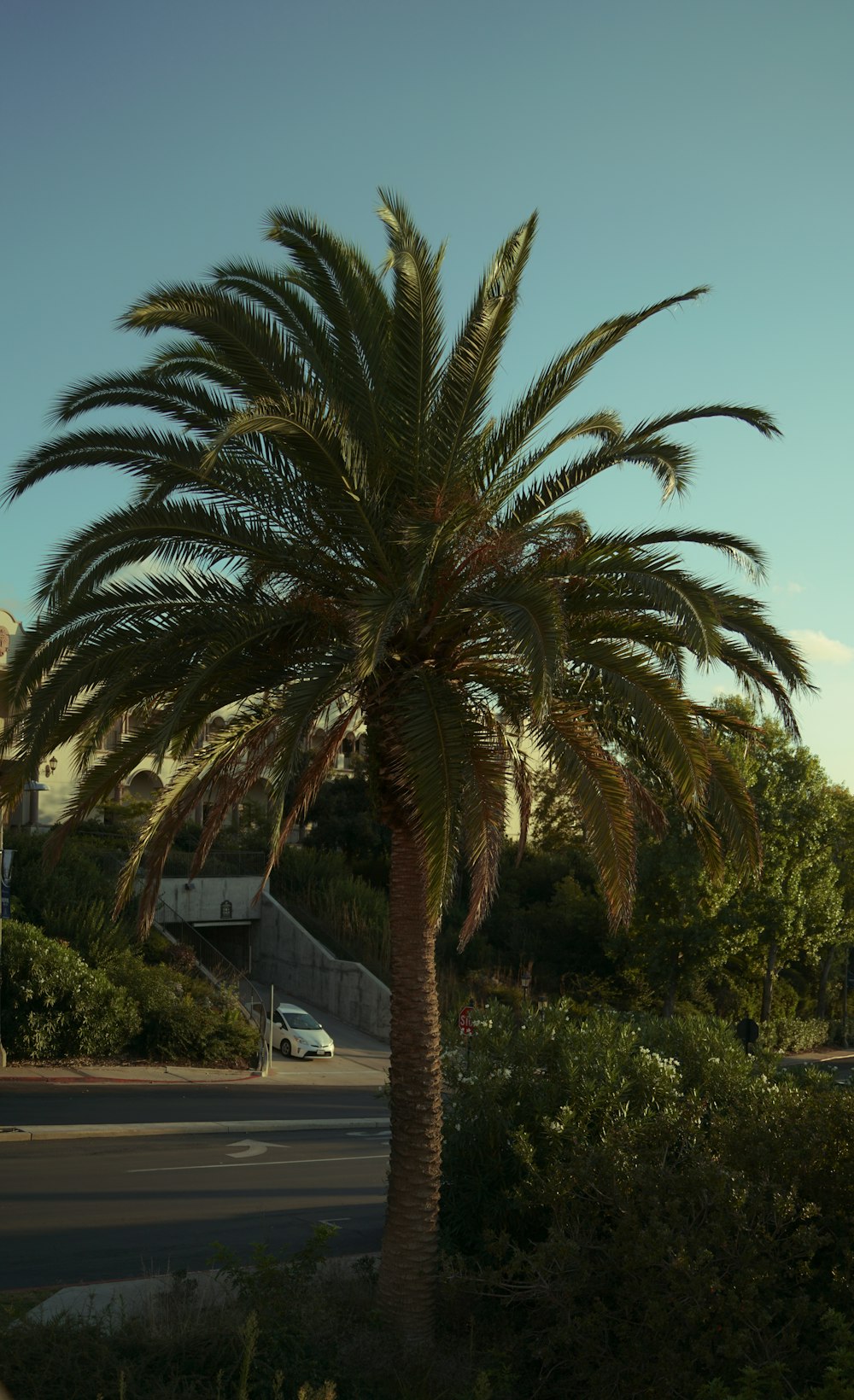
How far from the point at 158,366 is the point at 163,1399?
308 inches

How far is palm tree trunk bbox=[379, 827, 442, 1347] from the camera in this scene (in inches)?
344

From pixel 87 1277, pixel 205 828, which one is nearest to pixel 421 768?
pixel 205 828

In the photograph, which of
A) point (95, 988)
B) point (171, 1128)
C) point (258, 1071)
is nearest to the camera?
point (171, 1128)

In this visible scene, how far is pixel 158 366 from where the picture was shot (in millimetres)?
9969

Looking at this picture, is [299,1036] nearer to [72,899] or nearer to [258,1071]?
[258,1071]

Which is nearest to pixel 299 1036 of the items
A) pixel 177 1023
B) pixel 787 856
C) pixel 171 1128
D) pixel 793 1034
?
pixel 177 1023

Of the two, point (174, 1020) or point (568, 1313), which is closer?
point (568, 1313)

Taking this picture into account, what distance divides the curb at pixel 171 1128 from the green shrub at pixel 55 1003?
18.8 ft

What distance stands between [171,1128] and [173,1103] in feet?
9.61

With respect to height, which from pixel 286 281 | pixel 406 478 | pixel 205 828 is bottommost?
pixel 205 828

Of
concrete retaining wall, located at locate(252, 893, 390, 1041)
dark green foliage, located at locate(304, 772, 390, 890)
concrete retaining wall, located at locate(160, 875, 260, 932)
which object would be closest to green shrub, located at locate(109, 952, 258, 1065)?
concrete retaining wall, located at locate(160, 875, 260, 932)

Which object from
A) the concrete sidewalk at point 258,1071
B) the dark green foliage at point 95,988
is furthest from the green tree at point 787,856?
the dark green foliage at point 95,988

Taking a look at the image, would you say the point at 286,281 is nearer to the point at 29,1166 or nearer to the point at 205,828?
the point at 205,828

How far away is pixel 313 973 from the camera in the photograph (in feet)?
121
